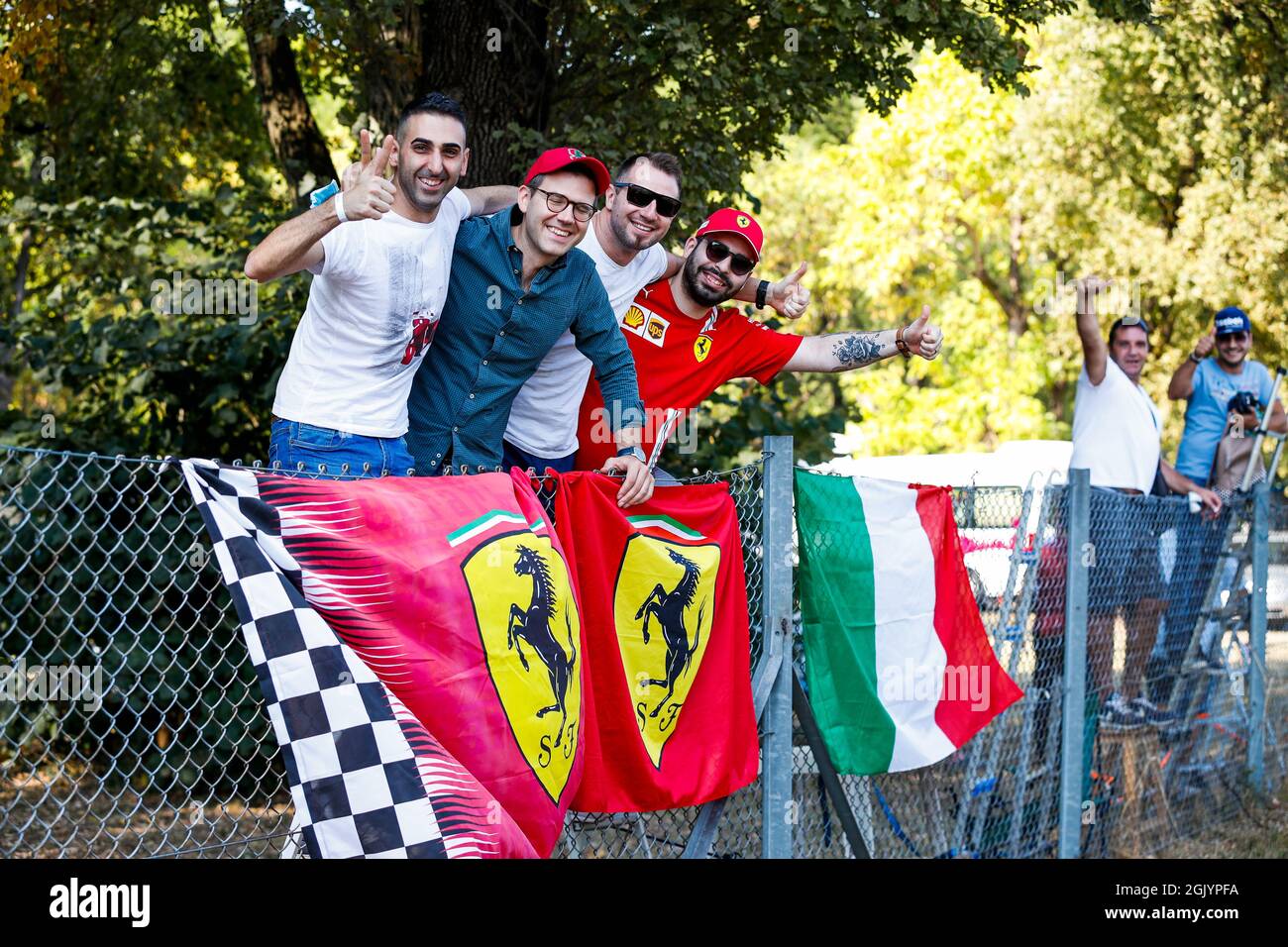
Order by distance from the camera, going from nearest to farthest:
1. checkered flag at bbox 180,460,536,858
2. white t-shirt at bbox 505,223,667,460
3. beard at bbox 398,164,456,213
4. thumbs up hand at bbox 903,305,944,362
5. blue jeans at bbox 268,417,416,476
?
1. checkered flag at bbox 180,460,536,858
2. blue jeans at bbox 268,417,416,476
3. beard at bbox 398,164,456,213
4. white t-shirt at bbox 505,223,667,460
5. thumbs up hand at bbox 903,305,944,362

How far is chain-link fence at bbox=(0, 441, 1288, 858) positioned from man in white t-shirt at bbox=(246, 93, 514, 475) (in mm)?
1618

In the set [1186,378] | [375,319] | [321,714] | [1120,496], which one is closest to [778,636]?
[375,319]

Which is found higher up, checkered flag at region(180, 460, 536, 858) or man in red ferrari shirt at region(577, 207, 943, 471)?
man in red ferrari shirt at region(577, 207, 943, 471)

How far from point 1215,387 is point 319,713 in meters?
7.32

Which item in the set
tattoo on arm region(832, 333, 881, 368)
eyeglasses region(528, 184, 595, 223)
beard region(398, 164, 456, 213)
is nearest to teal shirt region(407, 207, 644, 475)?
eyeglasses region(528, 184, 595, 223)

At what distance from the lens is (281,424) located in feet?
13.5

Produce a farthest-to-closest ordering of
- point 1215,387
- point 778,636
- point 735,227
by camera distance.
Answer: point 1215,387 < point 735,227 < point 778,636

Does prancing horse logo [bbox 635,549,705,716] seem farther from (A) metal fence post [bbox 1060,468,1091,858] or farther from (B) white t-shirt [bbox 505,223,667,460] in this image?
(A) metal fence post [bbox 1060,468,1091,858]

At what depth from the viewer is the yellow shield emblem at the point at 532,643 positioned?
11.0 ft

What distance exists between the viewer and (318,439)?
159 inches

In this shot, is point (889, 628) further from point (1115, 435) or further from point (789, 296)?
point (1115, 435)

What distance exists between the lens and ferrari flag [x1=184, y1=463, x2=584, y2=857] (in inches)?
116

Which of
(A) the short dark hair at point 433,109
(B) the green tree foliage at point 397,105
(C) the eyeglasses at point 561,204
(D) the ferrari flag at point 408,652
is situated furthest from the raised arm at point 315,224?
(B) the green tree foliage at point 397,105

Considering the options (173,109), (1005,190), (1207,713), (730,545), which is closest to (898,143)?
(1005,190)
